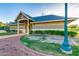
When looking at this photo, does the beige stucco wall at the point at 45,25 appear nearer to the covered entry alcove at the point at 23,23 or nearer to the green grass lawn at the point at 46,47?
the covered entry alcove at the point at 23,23

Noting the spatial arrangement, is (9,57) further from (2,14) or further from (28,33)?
(2,14)

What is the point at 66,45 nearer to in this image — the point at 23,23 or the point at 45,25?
the point at 45,25

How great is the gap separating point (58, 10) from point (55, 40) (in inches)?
21.0

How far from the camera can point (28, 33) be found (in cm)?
315

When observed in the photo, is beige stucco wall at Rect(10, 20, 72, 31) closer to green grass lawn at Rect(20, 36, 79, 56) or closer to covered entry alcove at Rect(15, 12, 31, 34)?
covered entry alcove at Rect(15, 12, 31, 34)

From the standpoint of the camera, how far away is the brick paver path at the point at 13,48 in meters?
2.99

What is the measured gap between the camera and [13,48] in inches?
119

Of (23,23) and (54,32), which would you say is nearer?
(54,32)

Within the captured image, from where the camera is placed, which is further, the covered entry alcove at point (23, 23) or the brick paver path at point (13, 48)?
the covered entry alcove at point (23, 23)

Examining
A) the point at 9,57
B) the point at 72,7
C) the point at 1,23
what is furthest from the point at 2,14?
the point at 72,7

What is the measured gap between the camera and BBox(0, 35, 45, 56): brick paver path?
2.99 meters

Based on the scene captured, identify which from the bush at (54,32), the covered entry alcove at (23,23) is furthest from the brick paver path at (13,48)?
the bush at (54,32)

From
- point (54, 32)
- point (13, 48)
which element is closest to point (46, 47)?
point (54, 32)

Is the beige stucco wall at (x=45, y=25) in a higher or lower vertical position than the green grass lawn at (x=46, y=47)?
higher
